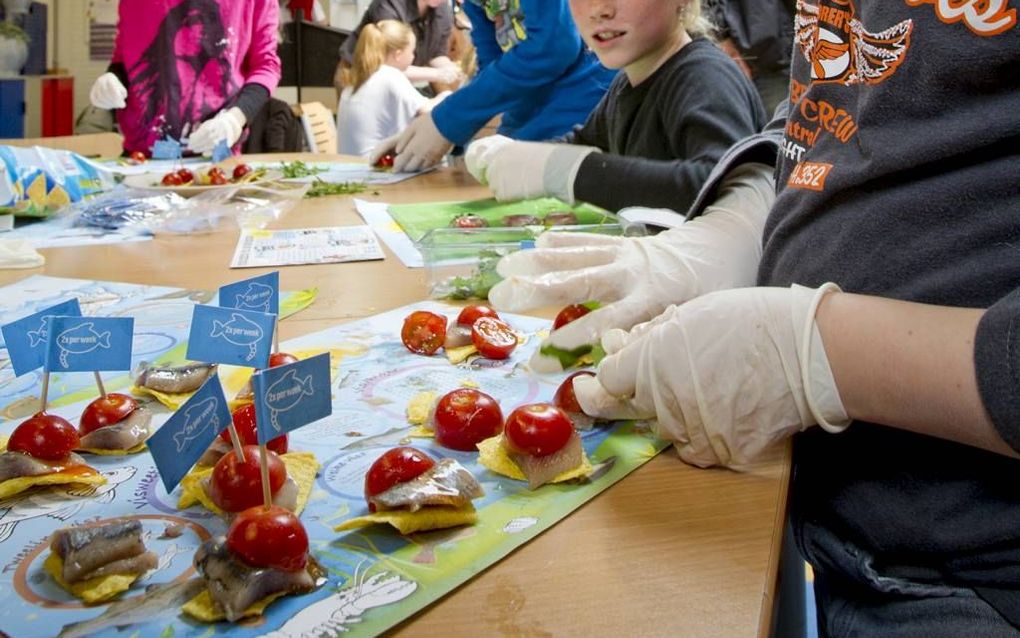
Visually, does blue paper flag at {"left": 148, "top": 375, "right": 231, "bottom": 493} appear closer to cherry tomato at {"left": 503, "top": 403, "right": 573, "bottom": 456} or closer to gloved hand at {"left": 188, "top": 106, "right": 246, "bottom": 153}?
cherry tomato at {"left": 503, "top": 403, "right": 573, "bottom": 456}

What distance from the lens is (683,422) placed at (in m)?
0.67

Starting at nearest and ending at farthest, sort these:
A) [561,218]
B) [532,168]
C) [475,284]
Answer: [475,284] < [561,218] < [532,168]

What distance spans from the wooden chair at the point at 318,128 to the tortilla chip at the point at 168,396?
11.7ft

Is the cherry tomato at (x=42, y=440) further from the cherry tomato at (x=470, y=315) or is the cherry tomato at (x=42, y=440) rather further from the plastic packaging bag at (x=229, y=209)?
the plastic packaging bag at (x=229, y=209)

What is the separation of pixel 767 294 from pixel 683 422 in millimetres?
118

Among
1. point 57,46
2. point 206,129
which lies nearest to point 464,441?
point 206,129

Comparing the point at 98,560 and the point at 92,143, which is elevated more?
the point at 92,143

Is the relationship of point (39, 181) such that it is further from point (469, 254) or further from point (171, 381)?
point (171, 381)

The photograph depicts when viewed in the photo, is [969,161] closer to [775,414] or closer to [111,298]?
[775,414]

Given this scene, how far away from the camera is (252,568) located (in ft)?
1.59

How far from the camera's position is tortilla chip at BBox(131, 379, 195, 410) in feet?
2.54

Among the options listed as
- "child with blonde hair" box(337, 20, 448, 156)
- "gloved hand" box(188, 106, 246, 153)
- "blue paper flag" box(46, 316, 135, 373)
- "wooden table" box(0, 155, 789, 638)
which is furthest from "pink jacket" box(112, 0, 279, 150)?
"wooden table" box(0, 155, 789, 638)

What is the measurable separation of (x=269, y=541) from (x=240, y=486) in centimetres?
9

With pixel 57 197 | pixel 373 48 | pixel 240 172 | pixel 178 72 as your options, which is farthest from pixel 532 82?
pixel 373 48
